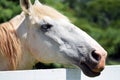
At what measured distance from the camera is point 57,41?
355 centimetres

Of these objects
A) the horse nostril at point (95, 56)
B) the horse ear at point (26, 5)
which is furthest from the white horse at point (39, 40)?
the horse nostril at point (95, 56)

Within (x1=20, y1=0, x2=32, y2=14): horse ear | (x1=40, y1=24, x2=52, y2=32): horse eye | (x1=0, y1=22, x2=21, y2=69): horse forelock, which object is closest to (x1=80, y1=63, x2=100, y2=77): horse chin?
(x1=40, y1=24, x2=52, y2=32): horse eye

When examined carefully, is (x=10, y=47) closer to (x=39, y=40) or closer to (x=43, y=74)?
(x=39, y=40)

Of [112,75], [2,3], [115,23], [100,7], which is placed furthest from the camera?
[100,7]

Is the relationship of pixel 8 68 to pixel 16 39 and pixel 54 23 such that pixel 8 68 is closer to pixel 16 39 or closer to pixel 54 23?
pixel 16 39

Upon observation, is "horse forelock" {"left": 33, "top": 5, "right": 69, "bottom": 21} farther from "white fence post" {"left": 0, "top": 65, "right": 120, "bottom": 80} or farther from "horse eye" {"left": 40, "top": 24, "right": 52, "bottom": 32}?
"white fence post" {"left": 0, "top": 65, "right": 120, "bottom": 80}

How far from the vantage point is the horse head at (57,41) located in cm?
335

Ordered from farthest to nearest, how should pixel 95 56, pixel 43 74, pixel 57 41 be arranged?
pixel 57 41 < pixel 95 56 < pixel 43 74

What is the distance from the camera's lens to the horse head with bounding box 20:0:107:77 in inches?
132

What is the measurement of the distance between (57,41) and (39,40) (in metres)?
0.14

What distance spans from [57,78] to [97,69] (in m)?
0.30

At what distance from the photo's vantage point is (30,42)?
3607mm

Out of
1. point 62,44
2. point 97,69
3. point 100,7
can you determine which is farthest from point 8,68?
point 100,7

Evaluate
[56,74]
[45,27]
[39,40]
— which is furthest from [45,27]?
[56,74]
